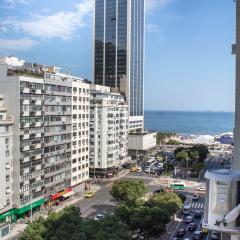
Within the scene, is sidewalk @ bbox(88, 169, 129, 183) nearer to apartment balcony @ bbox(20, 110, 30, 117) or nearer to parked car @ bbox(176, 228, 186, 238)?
apartment balcony @ bbox(20, 110, 30, 117)

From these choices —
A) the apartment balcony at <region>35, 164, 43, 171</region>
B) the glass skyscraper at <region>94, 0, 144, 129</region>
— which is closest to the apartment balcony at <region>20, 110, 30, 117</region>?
the apartment balcony at <region>35, 164, 43, 171</region>

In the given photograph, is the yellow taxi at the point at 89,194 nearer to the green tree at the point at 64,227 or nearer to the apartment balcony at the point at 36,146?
the apartment balcony at the point at 36,146

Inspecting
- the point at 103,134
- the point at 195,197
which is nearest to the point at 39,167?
the point at 195,197

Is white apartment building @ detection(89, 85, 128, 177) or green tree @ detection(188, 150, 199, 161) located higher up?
white apartment building @ detection(89, 85, 128, 177)

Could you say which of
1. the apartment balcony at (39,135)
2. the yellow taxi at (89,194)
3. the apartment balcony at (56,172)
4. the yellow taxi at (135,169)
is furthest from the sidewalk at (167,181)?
the apartment balcony at (39,135)

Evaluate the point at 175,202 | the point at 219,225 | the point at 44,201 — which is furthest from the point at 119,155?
the point at 219,225

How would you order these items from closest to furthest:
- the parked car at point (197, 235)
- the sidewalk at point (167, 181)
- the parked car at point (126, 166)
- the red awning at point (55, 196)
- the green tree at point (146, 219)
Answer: the green tree at point (146, 219), the parked car at point (197, 235), the red awning at point (55, 196), the sidewalk at point (167, 181), the parked car at point (126, 166)

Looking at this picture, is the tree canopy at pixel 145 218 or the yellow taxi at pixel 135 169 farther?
the yellow taxi at pixel 135 169
